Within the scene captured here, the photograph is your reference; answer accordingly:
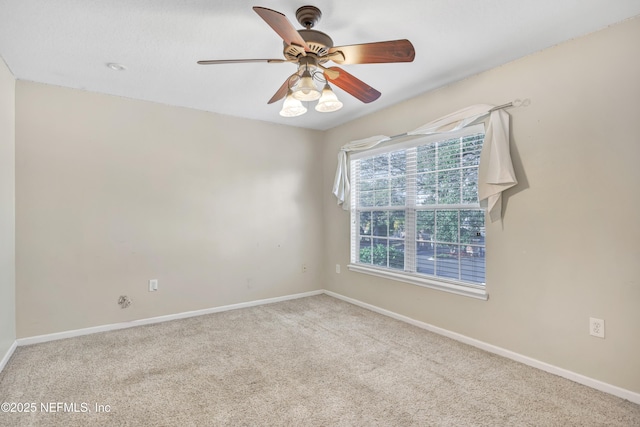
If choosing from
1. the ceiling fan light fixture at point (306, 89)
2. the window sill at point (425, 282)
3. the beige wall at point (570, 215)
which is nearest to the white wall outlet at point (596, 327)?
the beige wall at point (570, 215)

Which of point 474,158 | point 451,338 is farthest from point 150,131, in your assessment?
point 451,338

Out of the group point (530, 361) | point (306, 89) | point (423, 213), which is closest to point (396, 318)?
point (423, 213)

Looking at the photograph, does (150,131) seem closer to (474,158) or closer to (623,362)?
(474,158)

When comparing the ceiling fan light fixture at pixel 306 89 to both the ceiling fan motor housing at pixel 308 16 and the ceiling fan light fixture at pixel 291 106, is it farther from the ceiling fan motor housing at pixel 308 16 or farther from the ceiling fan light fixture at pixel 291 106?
the ceiling fan motor housing at pixel 308 16

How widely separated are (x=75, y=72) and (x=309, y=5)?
7.20 feet

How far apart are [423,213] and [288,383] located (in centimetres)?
206

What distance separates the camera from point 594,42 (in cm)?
219

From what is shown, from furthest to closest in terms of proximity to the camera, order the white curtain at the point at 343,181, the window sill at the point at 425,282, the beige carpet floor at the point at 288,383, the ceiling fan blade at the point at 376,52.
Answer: the white curtain at the point at 343,181 < the window sill at the point at 425,282 < the beige carpet floor at the point at 288,383 < the ceiling fan blade at the point at 376,52

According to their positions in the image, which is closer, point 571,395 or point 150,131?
point 571,395

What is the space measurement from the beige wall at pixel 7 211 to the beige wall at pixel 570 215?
3.75 m

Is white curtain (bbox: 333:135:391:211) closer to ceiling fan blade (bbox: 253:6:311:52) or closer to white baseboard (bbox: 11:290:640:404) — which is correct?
white baseboard (bbox: 11:290:640:404)

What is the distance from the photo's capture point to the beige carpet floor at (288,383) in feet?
6.15

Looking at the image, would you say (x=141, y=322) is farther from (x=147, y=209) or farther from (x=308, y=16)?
(x=308, y=16)

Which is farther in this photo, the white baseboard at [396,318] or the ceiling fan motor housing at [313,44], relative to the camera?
the white baseboard at [396,318]
